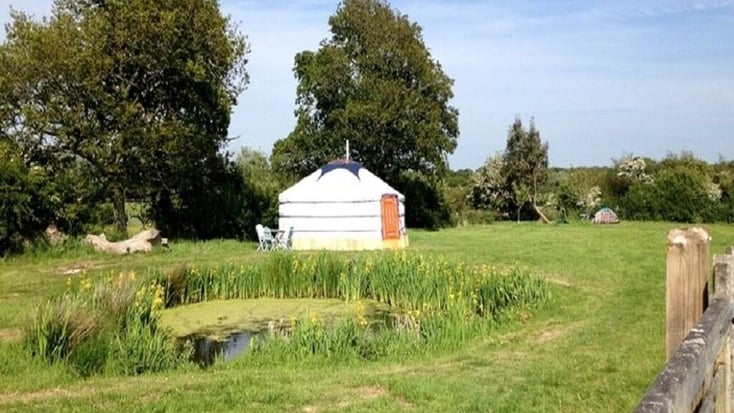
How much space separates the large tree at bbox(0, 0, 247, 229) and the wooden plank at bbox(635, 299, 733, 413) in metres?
14.0

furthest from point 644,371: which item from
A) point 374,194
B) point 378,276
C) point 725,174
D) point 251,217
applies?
point 725,174

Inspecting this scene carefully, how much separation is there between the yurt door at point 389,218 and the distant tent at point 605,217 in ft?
36.7

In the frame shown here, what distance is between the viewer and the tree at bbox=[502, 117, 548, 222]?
88.5 feet

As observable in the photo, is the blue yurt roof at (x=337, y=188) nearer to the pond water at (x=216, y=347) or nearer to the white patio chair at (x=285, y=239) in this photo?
the white patio chair at (x=285, y=239)

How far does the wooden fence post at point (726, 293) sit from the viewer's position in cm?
226

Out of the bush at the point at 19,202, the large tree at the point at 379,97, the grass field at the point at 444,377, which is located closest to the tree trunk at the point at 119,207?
the bush at the point at 19,202

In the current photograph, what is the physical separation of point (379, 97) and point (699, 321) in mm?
20957

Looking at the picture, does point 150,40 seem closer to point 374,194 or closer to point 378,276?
point 374,194

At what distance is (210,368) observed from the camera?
18.2 ft

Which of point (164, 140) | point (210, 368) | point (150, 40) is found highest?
point (150, 40)

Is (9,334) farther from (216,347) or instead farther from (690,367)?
(690,367)

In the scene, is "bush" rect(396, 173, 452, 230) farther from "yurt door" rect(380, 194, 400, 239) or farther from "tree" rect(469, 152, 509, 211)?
"yurt door" rect(380, 194, 400, 239)

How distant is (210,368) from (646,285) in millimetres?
6068

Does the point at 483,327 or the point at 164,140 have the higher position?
the point at 164,140
